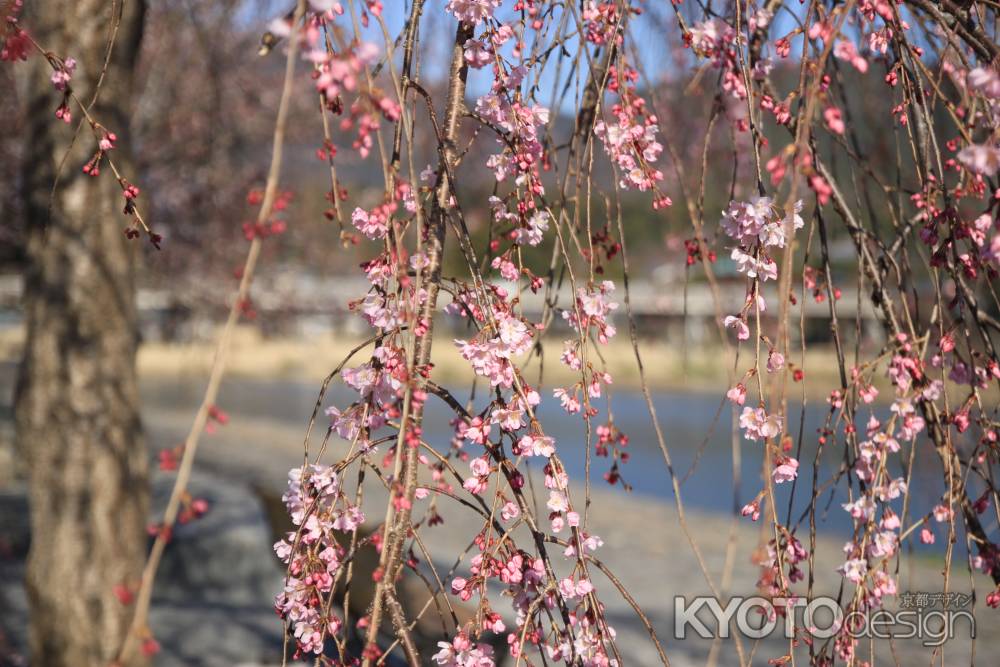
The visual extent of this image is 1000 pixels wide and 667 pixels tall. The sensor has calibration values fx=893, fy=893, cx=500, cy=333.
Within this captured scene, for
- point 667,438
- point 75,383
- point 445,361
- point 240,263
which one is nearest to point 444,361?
point 445,361

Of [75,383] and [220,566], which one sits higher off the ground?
[75,383]

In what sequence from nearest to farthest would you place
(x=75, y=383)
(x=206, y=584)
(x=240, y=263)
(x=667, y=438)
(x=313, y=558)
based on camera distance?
(x=313, y=558)
(x=75, y=383)
(x=206, y=584)
(x=240, y=263)
(x=667, y=438)

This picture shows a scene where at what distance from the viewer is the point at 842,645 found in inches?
52.9

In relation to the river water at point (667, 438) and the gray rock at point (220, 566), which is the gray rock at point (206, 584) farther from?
the river water at point (667, 438)

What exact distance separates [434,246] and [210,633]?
2778 millimetres

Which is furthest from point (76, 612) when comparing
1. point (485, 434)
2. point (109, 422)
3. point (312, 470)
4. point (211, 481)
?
point (211, 481)

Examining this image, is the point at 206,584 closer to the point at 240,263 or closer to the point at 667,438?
the point at 240,263

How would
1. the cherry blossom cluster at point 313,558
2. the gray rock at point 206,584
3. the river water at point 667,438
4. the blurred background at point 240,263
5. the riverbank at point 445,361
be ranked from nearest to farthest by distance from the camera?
the cherry blossom cluster at point 313,558, the blurred background at point 240,263, the gray rock at point 206,584, the river water at point 667,438, the riverbank at point 445,361

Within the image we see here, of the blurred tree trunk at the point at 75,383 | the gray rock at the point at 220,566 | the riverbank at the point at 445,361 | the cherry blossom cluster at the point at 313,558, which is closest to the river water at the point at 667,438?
the riverbank at the point at 445,361

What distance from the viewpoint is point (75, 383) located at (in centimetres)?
265

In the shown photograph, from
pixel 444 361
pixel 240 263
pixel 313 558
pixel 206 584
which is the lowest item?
pixel 206 584

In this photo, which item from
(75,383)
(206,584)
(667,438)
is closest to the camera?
(75,383)

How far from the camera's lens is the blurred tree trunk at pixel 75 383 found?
103 inches

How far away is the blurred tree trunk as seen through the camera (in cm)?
262
